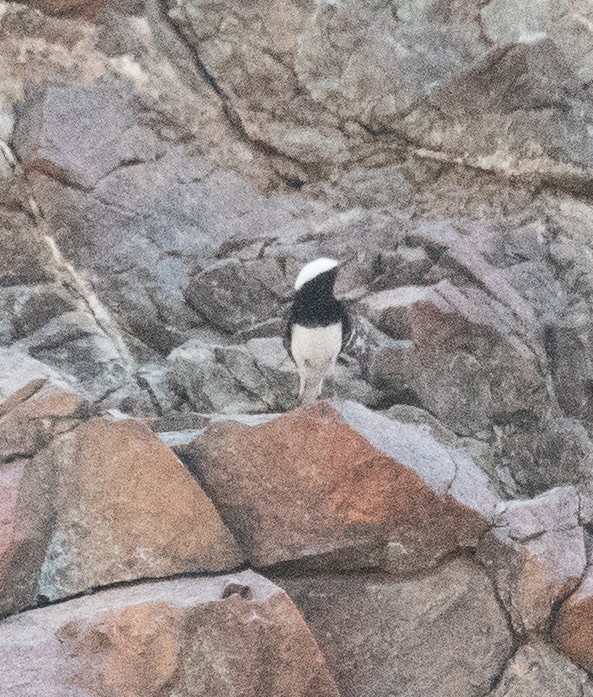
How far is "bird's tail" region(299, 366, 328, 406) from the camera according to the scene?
26.0ft

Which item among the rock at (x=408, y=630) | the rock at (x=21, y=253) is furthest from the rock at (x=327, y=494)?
the rock at (x=21, y=253)

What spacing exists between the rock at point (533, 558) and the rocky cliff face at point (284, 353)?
21 mm

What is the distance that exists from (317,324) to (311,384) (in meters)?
0.65

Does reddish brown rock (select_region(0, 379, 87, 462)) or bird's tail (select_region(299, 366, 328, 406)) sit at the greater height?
reddish brown rock (select_region(0, 379, 87, 462))

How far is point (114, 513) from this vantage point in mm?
6180

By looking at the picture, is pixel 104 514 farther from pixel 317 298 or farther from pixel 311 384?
pixel 317 298

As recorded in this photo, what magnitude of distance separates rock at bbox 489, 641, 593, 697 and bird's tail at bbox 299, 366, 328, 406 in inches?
112

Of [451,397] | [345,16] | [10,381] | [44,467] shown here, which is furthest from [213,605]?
[345,16]

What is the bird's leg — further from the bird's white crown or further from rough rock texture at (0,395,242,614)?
rough rock texture at (0,395,242,614)

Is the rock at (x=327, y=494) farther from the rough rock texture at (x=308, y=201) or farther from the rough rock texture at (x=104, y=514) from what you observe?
the rough rock texture at (x=308, y=201)

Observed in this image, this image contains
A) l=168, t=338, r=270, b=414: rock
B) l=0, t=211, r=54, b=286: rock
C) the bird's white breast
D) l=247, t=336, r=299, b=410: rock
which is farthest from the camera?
l=0, t=211, r=54, b=286: rock

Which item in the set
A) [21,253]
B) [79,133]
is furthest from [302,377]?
[79,133]

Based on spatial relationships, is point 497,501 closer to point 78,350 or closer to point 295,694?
point 295,694

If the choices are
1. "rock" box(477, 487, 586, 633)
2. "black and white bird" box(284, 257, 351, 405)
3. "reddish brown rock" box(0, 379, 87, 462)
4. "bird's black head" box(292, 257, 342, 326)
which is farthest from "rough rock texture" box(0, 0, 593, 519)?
"rock" box(477, 487, 586, 633)
